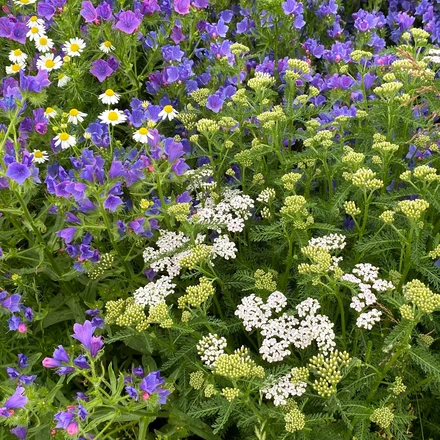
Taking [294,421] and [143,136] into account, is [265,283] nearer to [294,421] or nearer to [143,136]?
[294,421]

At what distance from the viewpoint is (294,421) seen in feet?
6.95

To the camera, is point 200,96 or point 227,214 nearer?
point 227,214

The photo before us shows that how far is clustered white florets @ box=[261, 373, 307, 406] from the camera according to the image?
2.15m

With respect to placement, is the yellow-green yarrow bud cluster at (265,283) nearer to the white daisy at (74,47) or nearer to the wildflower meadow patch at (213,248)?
the wildflower meadow patch at (213,248)

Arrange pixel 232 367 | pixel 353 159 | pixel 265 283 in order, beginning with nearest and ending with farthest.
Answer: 1. pixel 232 367
2. pixel 353 159
3. pixel 265 283

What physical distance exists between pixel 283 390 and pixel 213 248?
0.73 metres

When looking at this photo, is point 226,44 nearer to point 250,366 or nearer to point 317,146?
point 317,146

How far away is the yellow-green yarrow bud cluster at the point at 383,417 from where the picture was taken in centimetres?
210

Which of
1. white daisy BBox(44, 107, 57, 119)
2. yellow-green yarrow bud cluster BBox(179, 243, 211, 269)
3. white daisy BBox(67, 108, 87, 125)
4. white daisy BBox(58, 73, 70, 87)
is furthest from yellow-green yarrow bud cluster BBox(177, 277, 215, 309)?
white daisy BBox(58, 73, 70, 87)

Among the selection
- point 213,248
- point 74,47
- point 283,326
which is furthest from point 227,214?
point 74,47

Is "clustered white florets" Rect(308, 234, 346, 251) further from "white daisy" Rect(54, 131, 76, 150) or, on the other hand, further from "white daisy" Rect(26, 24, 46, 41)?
"white daisy" Rect(26, 24, 46, 41)

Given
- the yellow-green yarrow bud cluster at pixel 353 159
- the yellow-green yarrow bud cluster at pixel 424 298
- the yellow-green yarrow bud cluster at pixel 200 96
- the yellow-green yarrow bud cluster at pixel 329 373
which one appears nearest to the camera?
the yellow-green yarrow bud cluster at pixel 424 298

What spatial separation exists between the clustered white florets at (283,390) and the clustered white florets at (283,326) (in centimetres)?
9

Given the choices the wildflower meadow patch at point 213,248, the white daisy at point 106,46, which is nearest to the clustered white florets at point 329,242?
the wildflower meadow patch at point 213,248
